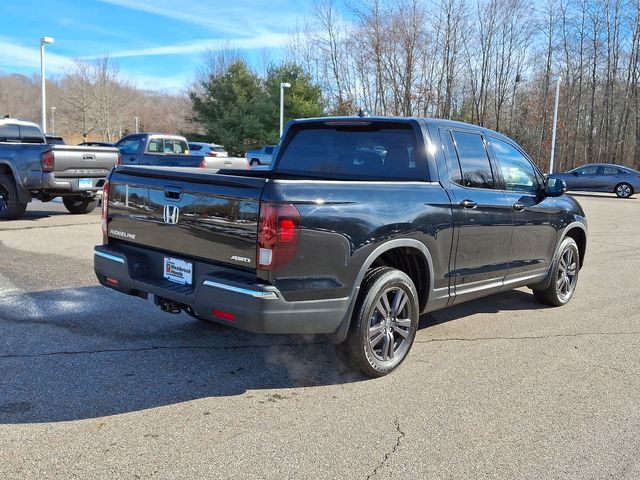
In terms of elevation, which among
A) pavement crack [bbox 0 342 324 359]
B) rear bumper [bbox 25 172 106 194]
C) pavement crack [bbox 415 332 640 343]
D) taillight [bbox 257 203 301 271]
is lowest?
pavement crack [bbox 0 342 324 359]

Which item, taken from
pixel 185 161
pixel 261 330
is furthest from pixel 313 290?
pixel 185 161

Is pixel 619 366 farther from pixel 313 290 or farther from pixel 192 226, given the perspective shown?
pixel 192 226

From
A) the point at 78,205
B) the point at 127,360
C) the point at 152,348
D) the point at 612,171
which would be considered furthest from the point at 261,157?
the point at 127,360

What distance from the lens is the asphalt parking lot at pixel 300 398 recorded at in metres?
3.02

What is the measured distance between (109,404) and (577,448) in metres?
2.77

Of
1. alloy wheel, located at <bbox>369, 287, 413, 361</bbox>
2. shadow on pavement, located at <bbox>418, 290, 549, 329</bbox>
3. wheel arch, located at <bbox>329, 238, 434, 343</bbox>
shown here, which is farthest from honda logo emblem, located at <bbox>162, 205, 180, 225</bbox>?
shadow on pavement, located at <bbox>418, 290, 549, 329</bbox>

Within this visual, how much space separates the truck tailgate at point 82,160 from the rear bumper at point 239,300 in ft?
24.0

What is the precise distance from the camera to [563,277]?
6.41 m

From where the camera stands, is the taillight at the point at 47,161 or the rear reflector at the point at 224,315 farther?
the taillight at the point at 47,161

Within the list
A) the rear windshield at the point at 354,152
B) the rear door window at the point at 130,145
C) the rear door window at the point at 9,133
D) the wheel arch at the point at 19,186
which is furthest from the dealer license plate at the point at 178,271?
the rear door window at the point at 130,145

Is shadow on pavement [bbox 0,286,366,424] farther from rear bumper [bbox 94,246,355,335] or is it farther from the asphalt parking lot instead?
rear bumper [bbox 94,246,355,335]

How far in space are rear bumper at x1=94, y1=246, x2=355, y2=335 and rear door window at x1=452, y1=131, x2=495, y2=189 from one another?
1780 mm

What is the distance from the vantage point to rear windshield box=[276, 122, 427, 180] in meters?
4.65

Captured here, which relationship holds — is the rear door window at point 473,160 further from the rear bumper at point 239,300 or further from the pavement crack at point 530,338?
the rear bumper at point 239,300
